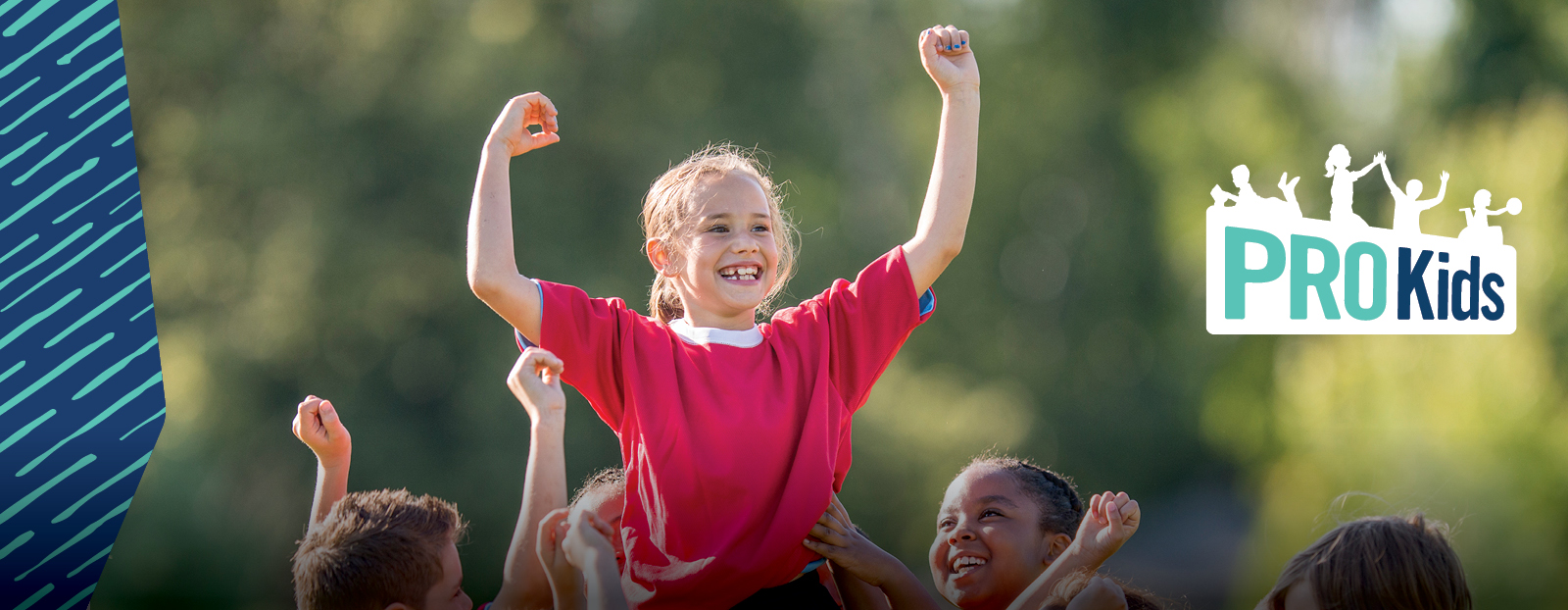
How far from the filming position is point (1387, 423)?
450 cm

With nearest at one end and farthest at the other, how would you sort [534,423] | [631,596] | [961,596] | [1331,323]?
[534,423] < [631,596] < [961,596] < [1331,323]

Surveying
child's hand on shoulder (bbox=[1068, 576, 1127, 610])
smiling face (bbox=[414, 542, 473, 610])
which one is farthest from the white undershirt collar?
child's hand on shoulder (bbox=[1068, 576, 1127, 610])

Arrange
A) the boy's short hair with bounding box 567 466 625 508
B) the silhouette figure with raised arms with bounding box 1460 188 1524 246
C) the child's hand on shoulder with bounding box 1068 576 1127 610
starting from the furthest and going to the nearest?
the silhouette figure with raised arms with bounding box 1460 188 1524 246 → the boy's short hair with bounding box 567 466 625 508 → the child's hand on shoulder with bounding box 1068 576 1127 610

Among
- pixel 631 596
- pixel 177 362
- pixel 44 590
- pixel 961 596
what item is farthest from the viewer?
pixel 177 362

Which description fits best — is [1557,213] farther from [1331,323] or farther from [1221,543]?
[1221,543]

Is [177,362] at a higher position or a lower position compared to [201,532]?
higher

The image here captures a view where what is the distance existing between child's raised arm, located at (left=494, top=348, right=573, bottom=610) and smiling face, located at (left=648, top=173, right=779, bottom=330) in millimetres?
327

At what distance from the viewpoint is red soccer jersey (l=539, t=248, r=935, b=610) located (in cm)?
150

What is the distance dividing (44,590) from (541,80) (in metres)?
2.60

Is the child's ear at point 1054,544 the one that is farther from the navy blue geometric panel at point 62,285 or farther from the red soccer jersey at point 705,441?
the navy blue geometric panel at point 62,285

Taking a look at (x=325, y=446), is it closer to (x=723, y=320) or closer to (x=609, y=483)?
(x=609, y=483)

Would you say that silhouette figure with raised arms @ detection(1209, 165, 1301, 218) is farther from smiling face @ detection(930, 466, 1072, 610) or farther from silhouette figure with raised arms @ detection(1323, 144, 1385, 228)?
smiling face @ detection(930, 466, 1072, 610)

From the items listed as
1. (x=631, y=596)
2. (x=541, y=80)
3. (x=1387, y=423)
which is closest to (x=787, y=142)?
(x=541, y=80)

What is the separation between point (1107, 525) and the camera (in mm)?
1529
